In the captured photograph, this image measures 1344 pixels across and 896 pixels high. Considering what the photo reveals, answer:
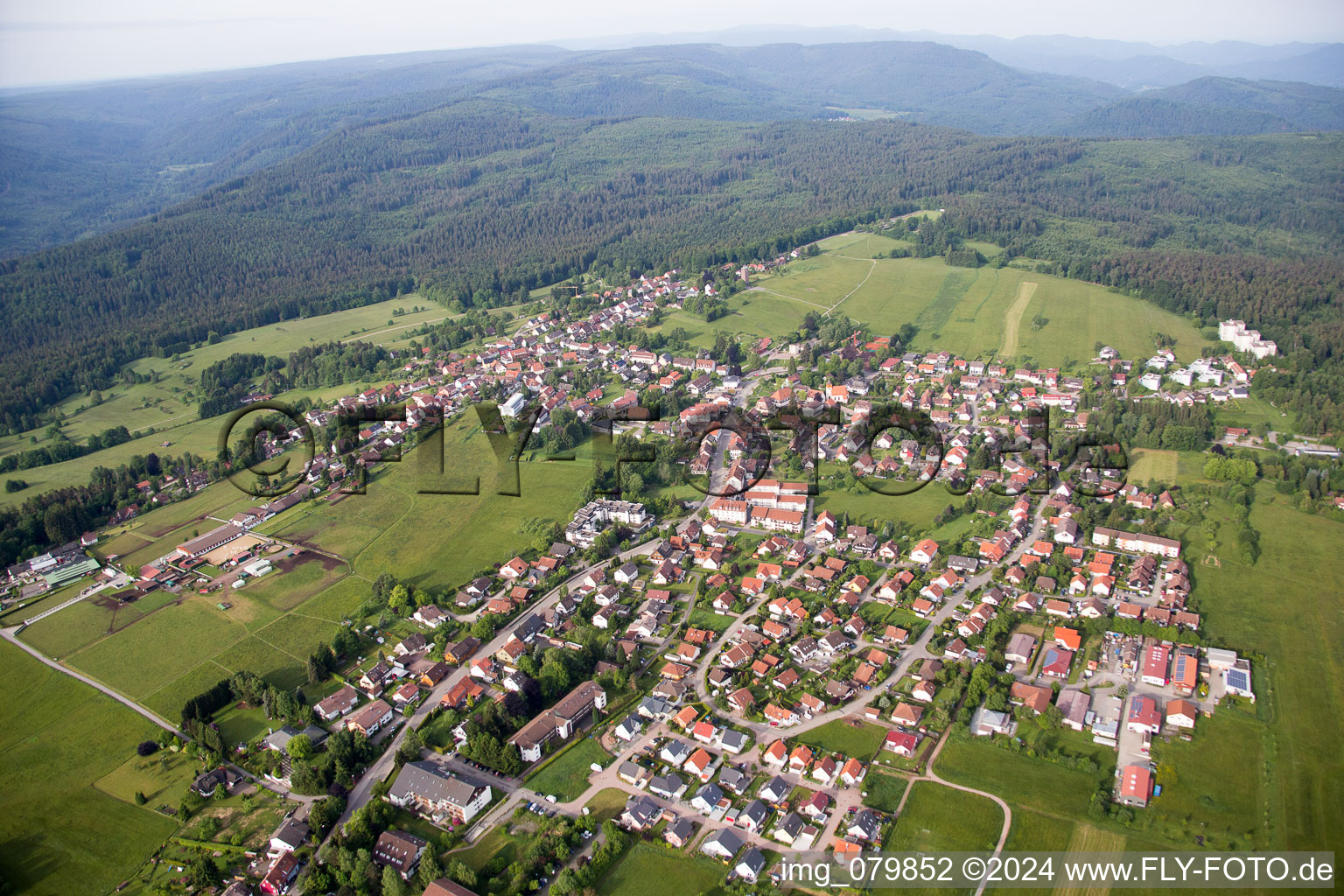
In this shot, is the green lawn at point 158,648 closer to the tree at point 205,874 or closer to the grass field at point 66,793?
the grass field at point 66,793

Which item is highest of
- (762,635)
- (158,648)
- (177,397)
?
(762,635)

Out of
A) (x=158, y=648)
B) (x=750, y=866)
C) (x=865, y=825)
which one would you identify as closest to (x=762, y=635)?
(x=865, y=825)

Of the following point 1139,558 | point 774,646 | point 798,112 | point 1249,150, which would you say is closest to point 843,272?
point 1139,558

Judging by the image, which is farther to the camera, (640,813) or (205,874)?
(640,813)

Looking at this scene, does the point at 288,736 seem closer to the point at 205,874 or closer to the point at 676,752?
the point at 205,874

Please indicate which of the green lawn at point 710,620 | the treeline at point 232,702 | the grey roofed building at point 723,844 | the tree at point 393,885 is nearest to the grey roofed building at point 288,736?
the treeline at point 232,702

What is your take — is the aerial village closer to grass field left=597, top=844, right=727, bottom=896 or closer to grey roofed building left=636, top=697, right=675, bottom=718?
grey roofed building left=636, top=697, right=675, bottom=718
